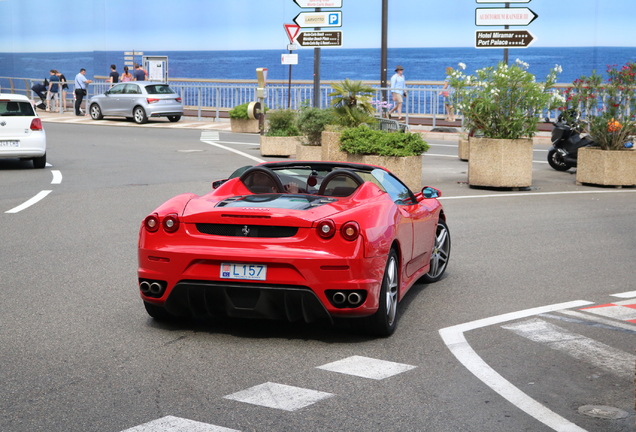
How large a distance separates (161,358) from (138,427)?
4.33ft

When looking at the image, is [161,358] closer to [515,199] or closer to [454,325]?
[454,325]

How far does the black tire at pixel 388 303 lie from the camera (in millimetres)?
6359

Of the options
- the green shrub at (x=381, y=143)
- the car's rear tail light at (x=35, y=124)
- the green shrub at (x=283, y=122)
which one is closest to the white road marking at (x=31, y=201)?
the car's rear tail light at (x=35, y=124)

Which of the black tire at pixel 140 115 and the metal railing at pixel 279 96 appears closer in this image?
the metal railing at pixel 279 96

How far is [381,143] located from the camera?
16391 mm

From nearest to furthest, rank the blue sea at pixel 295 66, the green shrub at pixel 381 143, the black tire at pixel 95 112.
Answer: the green shrub at pixel 381 143
the black tire at pixel 95 112
the blue sea at pixel 295 66

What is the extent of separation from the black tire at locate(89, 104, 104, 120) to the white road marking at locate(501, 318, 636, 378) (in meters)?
33.6

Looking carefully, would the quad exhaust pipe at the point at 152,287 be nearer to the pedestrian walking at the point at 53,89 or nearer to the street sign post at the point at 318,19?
the street sign post at the point at 318,19

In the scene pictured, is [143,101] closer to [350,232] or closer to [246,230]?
[246,230]

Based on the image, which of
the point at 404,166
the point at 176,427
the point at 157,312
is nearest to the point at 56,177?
the point at 404,166

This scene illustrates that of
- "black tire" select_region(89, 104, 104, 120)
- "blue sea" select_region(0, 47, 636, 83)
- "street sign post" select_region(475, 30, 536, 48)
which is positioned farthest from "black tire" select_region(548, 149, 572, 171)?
"black tire" select_region(89, 104, 104, 120)

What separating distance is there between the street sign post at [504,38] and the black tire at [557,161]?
579cm

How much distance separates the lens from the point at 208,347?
622 cm

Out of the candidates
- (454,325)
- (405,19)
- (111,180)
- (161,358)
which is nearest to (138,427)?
(161,358)
